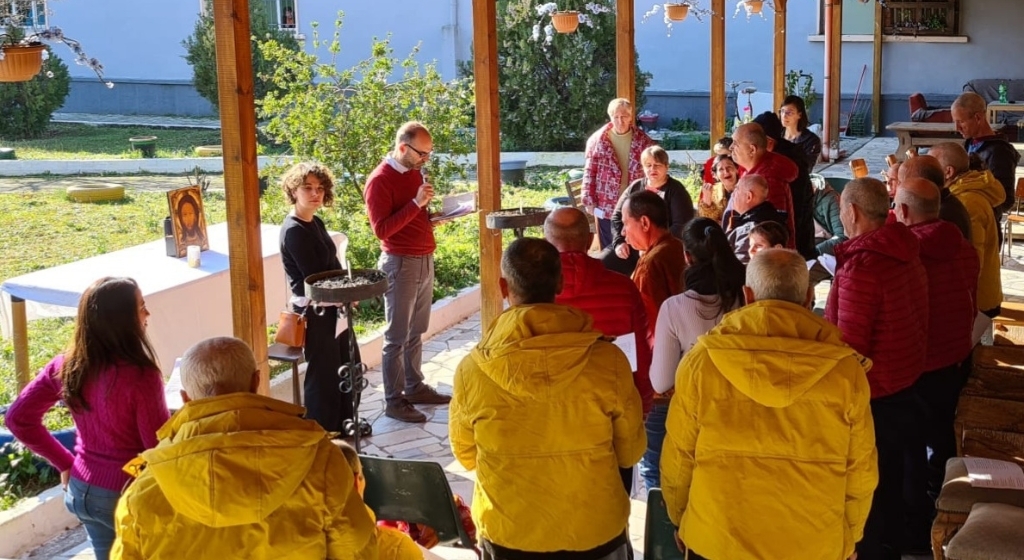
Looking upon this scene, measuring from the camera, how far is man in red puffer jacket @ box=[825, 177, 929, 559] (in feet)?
12.7

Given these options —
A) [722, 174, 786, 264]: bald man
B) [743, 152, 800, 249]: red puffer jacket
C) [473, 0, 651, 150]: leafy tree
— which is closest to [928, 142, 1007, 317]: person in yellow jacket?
[743, 152, 800, 249]: red puffer jacket

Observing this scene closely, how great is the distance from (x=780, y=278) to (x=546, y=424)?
75cm

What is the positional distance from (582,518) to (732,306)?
1046 mm

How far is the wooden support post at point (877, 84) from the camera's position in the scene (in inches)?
805

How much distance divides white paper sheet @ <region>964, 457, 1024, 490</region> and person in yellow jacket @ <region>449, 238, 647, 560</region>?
141 centimetres

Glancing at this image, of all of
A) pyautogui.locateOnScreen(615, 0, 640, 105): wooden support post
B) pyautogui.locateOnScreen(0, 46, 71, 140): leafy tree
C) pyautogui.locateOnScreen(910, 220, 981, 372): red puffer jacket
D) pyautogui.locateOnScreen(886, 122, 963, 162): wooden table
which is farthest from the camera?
pyautogui.locateOnScreen(0, 46, 71, 140): leafy tree

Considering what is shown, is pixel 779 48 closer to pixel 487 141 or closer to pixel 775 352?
pixel 487 141

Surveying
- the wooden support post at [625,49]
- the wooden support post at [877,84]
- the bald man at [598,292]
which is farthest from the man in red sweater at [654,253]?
the wooden support post at [877,84]

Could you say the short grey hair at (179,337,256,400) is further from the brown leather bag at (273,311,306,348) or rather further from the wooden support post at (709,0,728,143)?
the wooden support post at (709,0,728,143)

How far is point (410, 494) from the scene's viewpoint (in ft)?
11.5

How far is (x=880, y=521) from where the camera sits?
4.04 metres

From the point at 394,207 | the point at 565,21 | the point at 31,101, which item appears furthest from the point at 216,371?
the point at 31,101

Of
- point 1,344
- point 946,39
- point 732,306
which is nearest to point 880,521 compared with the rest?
point 732,306

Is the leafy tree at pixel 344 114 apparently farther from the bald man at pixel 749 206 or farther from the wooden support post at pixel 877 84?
the wooden support post at pixel 877 84
